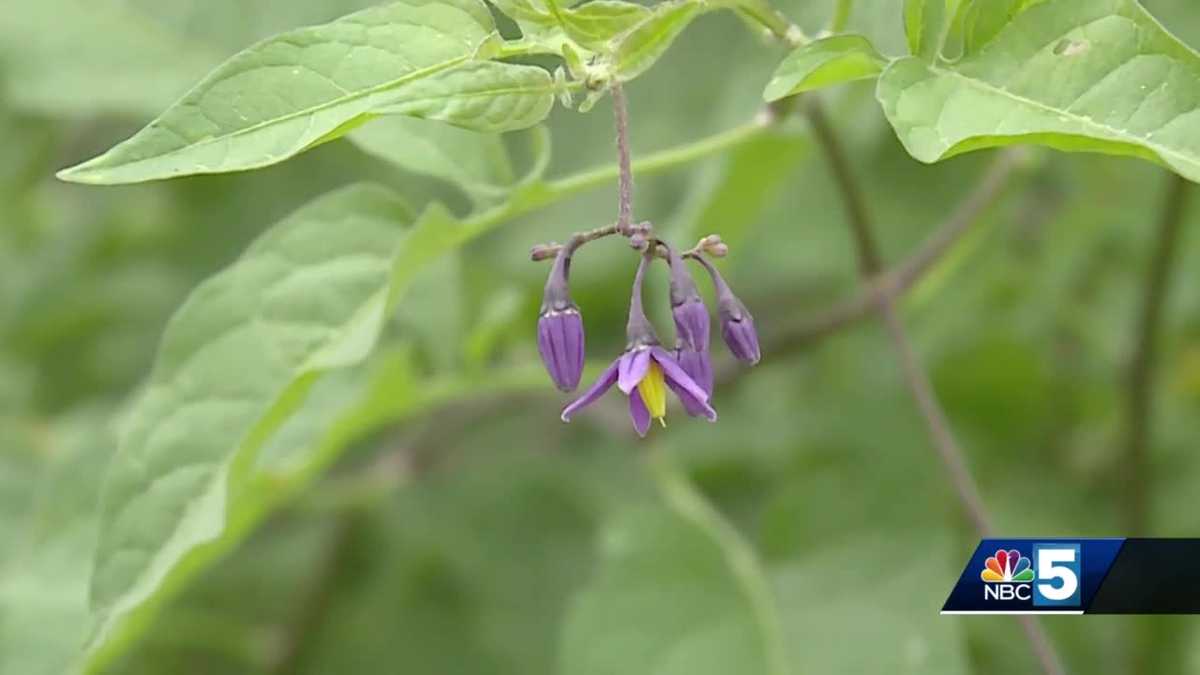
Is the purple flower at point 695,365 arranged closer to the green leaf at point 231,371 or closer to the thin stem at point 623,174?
the thin stem at point 623,174

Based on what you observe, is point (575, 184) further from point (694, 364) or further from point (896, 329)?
point (896, 329)

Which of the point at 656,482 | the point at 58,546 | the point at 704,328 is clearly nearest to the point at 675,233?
the point at 656,482

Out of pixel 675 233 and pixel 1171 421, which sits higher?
pixel 675 233

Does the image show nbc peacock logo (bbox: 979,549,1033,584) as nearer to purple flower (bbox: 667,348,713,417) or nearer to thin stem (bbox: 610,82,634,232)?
purple flower (bbox: 667,348,713,417)

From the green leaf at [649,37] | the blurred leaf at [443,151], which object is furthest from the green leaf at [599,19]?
the blurred leaf at [443,151]

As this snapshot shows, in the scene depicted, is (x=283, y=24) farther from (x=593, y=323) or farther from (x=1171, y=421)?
(x=1171, y=421)

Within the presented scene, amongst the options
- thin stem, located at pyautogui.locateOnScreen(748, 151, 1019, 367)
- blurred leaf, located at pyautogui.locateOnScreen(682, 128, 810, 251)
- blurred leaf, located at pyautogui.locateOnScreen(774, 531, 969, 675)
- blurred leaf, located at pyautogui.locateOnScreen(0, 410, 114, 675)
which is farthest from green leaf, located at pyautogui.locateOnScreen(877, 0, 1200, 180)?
blurred leaf, located at pyautogui.locateOnScreen(0, 410, 114, 675)
